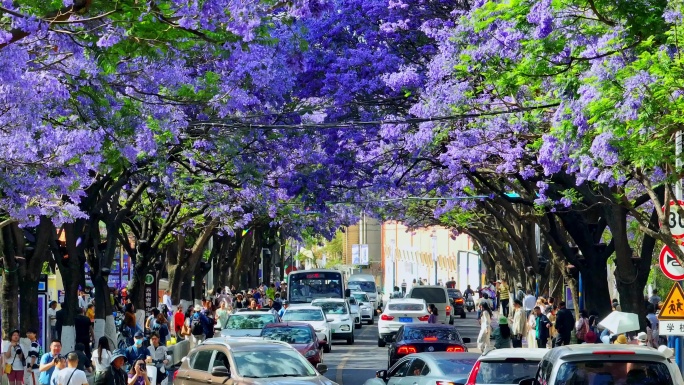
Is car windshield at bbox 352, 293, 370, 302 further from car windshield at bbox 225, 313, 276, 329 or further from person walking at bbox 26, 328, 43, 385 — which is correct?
person walking at bbox 26, 328, 43, 385

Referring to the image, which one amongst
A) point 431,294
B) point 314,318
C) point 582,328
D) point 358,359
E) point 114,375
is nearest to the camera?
point 114,375

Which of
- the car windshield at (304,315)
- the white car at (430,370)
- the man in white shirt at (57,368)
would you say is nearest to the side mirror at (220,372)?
the white car at (430,370)

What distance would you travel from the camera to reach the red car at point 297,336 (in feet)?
85.5

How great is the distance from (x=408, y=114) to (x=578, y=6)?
12086 millimetres

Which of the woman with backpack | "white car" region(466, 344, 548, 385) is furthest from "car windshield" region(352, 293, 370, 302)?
"white car" region(466, 344, 548, 385)

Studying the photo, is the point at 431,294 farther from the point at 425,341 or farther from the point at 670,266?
the point at 670,266

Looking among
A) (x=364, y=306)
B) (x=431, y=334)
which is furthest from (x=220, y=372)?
(x=364, y=306)

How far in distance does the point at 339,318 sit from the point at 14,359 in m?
20.5

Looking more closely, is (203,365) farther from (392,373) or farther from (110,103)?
(110,103)

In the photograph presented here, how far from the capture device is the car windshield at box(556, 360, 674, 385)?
36.4 ft

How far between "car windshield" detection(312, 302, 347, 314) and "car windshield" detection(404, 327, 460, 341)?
16.8 metres

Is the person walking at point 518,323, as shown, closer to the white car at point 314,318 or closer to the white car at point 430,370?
the white car at point 314,318

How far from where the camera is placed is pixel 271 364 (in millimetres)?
17000

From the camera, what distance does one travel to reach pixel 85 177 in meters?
20.3
